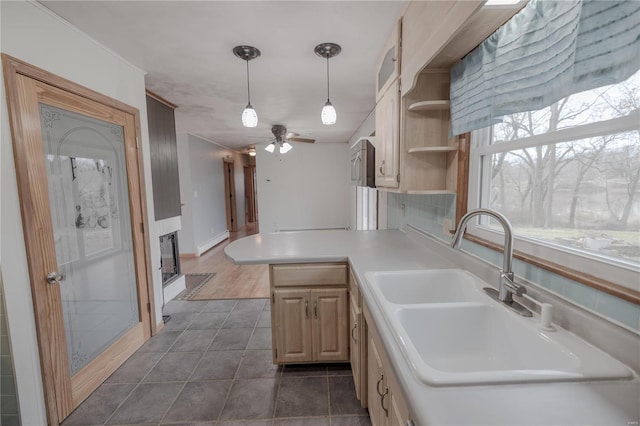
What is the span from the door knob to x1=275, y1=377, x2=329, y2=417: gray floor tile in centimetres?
149

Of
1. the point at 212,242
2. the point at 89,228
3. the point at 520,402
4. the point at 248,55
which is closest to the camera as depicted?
the point at 520,402

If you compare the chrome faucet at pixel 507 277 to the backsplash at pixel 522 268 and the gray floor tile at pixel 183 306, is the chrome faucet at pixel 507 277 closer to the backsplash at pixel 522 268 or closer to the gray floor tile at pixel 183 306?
the backsplash at pixel 522 268

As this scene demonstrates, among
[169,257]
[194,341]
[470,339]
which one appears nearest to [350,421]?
[470,339]

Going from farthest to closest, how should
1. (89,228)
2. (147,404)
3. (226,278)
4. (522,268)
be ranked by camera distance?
1. (226,278)
2. (89,228)
3. (147,404)
4. (522,268)

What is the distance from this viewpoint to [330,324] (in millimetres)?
1885

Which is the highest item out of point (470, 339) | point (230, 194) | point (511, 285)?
point (230, 194)

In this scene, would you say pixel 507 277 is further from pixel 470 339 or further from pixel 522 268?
pixel 470 339

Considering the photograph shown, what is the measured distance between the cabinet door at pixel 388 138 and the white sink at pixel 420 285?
1.91ft

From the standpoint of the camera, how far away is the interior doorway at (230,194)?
7.00 metres

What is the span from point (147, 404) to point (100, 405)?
30 centimetres

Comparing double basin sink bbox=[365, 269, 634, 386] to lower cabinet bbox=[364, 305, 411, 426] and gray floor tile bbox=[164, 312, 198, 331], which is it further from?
gray floor tile bbox=[164, 312, 198, 331]

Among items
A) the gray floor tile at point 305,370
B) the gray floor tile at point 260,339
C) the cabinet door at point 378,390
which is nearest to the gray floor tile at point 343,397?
the gray floor tile at point 305,370

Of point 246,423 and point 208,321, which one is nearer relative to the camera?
point 246,423

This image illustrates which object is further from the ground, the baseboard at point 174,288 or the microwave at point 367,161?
the microwave at point 367,161
